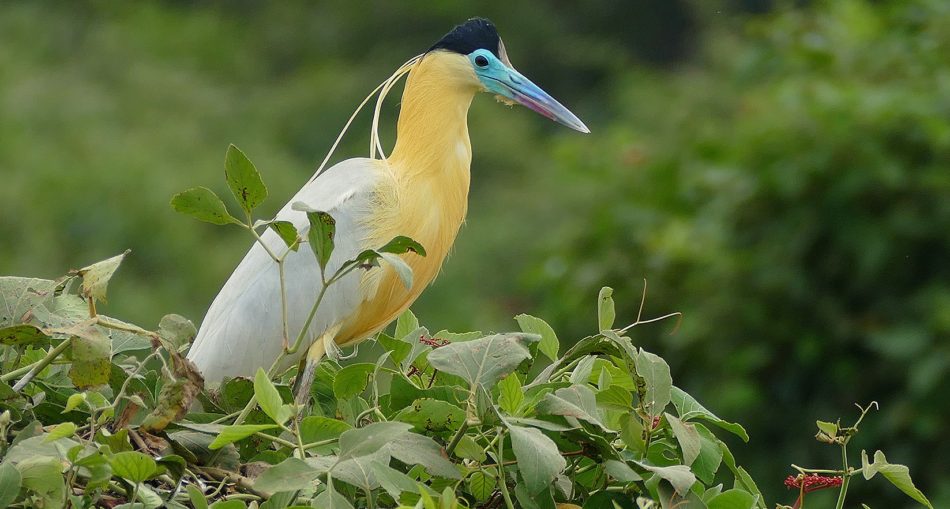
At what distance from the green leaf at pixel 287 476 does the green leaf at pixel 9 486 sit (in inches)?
10.6

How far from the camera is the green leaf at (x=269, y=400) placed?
175cm

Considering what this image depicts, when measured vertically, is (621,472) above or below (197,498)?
below

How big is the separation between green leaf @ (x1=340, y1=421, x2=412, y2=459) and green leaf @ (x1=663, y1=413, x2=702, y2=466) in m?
0.36

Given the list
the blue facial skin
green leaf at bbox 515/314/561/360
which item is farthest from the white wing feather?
green leaf at bbox 515/314/561/360

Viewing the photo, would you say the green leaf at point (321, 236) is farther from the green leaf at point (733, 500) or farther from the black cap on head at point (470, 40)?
the black cap on head at point (470, 40)

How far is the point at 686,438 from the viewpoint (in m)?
1.87

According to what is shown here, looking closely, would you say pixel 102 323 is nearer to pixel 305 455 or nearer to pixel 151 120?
pixel 305 455

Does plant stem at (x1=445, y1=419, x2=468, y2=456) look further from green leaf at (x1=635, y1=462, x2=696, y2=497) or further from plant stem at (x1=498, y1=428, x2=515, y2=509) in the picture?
green leaf at (x1=635, y1=462, x2=696, y2=497)

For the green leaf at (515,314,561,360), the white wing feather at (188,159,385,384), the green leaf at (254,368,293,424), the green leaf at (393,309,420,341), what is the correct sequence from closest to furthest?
1. the green leaf at (254,368,293,424)
2. the green leaf at (515,314,561,360)
3. the green leaf at (393,309,420,341)
4. the white wing feather at (188,159,385,384)

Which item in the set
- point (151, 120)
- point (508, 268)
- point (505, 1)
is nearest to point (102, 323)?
point (508, 268)

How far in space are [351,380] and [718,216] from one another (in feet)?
16.5

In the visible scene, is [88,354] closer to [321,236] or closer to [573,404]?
[321,236]

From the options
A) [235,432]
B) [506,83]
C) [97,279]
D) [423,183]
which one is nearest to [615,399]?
[235,432]

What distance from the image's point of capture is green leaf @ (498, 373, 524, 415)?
1.93 meters
